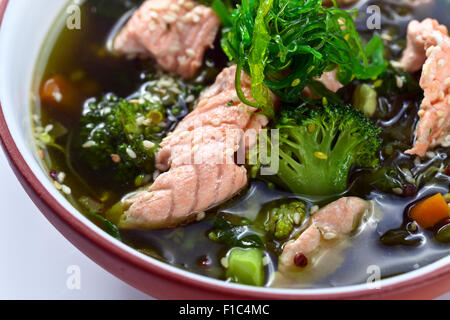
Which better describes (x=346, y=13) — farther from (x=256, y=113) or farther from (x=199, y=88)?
(x=199, y=88)

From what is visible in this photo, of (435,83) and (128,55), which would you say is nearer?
(435,83)

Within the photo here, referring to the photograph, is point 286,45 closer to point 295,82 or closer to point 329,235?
point 295,82

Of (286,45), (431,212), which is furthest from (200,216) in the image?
Result: (431,212)

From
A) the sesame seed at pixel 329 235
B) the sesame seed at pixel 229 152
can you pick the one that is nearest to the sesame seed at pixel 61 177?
the sesame seed at pixel 229 152

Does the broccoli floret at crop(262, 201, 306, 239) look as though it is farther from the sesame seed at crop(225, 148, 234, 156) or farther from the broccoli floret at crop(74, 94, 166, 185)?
the broccoli floret at crop(74, 94, 166, 185)

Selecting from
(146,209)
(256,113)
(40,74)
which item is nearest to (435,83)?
(256,113)

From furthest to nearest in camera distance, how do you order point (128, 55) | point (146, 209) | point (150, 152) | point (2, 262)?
point (128, 55), point (2, 262), point (150, 152), point (146, 209)
